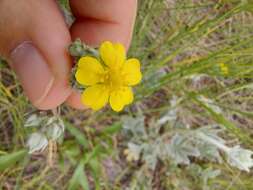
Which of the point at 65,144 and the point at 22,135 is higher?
the point at 22,135

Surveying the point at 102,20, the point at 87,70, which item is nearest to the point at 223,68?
the point at 102,20

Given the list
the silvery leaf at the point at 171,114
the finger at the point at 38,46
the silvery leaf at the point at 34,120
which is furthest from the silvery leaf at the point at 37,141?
the silvery leaf at the point at 171,114

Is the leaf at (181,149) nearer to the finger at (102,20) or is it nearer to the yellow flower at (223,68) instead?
the yellow flower at (223,68)

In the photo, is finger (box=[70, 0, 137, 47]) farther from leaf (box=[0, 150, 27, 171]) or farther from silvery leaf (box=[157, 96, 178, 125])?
silvery leaf (box=[157, 96, 178, 125])

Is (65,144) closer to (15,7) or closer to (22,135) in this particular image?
(22,135)

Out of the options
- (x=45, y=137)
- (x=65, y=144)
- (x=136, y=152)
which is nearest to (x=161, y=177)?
(x=136, y=152)

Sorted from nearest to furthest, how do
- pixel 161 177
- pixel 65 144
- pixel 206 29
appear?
pixel 206 29 → pixel 65 144 → pixel 161 177
